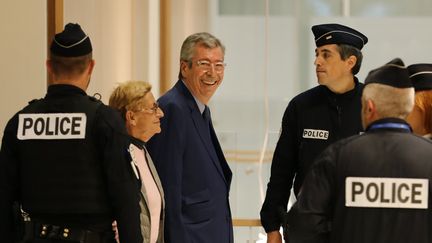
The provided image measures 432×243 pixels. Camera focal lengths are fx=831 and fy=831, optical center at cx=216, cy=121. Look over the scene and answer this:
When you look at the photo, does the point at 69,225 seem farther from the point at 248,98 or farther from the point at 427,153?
the point at 248,98

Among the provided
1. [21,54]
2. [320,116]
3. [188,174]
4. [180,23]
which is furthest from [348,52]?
[180,23]

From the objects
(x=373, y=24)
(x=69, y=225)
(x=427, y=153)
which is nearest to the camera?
(x=427, y=153)

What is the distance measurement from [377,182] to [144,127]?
3.63ft

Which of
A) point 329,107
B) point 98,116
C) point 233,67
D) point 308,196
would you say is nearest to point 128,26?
point 233,67

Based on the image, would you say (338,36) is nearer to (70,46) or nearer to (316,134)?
(316,134)

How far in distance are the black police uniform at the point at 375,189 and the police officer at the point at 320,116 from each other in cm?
91

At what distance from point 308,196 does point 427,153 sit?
1.20ft

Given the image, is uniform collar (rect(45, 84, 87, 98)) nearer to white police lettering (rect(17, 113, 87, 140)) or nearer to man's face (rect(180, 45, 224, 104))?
white police lettering (rect(17, 113, 87, 140))

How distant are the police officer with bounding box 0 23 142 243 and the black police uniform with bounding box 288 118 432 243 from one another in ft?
2.05

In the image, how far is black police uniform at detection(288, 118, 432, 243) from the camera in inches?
94.1

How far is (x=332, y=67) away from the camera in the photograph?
11.1ft

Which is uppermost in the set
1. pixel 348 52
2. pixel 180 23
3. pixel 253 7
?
pixel 253 7

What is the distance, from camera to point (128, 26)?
509 centimetres

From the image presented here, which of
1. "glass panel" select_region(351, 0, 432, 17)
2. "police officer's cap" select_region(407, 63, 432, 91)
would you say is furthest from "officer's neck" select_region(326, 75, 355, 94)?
"glass panel" select_region(351, 0, 432, 17)
